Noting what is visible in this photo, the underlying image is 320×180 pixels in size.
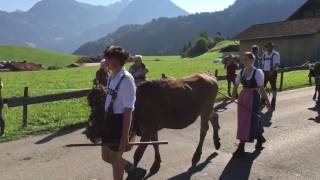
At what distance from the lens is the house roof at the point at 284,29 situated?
155ft

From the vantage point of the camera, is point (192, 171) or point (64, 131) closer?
point (192, 171)

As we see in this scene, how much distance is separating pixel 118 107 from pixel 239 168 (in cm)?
332

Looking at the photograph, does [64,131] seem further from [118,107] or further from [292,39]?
[292,39]

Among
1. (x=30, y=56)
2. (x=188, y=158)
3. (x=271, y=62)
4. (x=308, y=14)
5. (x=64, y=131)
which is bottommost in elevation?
(x=30, y=56)

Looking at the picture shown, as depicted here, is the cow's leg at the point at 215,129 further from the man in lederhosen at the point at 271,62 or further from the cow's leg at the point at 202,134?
the man in lederhosen at the point at 271,62

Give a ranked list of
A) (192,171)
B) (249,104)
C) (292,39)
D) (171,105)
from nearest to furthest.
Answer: (171,105) → (192,171) → (249,104) → (292,39)

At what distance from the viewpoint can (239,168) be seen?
319 inches

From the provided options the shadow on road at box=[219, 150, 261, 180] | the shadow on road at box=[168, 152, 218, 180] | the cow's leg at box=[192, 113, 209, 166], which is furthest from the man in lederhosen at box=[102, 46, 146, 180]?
the cow's leg at box=[192, 113, 209, 166]

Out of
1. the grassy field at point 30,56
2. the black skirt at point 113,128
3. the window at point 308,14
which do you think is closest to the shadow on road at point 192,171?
the black skirt at point 113,128

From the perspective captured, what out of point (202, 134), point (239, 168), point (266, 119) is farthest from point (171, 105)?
point (266, 119)

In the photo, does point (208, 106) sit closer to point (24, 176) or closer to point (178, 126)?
point (178, 126)

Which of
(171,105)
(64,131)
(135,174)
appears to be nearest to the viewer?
(135,174)

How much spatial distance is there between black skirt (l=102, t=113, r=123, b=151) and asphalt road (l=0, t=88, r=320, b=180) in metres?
2.17

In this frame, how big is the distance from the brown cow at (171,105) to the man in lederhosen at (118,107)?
3.63 ft
